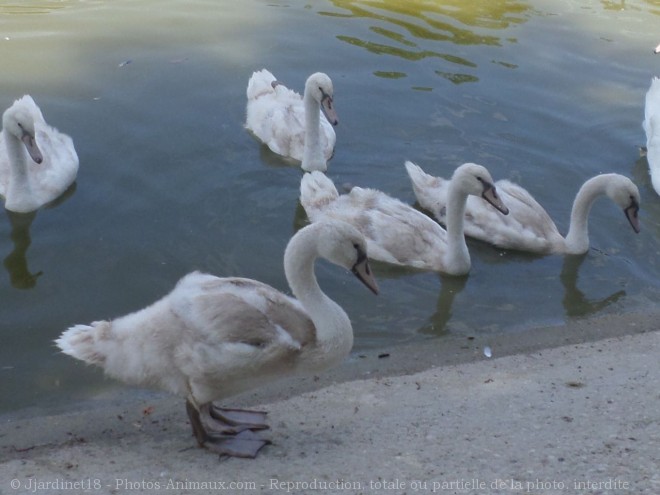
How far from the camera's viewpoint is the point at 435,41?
13.2 meters

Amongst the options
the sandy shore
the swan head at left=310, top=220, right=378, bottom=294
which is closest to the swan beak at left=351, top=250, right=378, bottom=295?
the swan head at left=310, top=220, right=378, bottom=294

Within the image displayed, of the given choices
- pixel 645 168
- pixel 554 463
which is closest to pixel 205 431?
pixel 554 463

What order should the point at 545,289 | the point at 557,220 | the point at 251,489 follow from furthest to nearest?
1. the point at 557,220
2. the point at 545,289
3. the point at 251,489

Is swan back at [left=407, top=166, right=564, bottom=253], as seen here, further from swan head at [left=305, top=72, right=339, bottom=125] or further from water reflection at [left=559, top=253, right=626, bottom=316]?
swan head at [left=305, top=72, right=339, bottom=125]

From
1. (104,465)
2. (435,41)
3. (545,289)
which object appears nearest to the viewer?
(104,465)

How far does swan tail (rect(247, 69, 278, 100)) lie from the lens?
35.7 ft

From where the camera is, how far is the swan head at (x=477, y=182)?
845 centimetres

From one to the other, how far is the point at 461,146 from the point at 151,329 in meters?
5.77

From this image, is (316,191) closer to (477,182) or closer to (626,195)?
(477,182)

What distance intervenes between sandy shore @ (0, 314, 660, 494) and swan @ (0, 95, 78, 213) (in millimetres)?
3124

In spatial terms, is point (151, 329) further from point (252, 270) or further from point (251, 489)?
point (252, 270)

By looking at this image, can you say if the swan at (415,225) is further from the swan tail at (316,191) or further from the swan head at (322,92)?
the swan head at (322,92)

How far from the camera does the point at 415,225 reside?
8742mm

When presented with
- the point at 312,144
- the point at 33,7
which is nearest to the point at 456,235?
the point at 312,144
